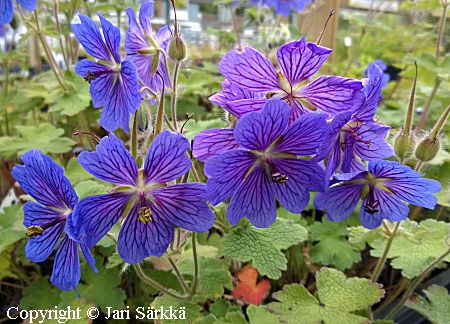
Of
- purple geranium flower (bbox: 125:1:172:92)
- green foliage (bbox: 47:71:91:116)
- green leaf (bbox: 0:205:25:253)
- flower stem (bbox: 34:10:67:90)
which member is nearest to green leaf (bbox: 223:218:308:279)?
purple geranium flower (bbox: 125:1:172:92)

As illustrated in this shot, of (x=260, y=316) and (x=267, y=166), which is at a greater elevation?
(x=267, y=166)

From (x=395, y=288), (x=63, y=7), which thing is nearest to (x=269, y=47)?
(x=63, y=7)

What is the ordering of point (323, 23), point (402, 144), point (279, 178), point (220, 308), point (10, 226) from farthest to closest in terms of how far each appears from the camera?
point (323, 23), point (10, 226), point (220, 308), point (402, 144), point (279, 178)

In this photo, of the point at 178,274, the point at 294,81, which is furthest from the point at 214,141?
the point at 178,274

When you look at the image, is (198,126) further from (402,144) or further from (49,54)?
(49,54)

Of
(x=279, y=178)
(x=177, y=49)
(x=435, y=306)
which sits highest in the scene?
(x=177, y=49)

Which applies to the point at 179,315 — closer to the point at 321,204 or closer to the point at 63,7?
the point at 321,204

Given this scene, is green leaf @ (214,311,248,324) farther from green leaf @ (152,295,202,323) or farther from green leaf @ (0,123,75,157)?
green leaf @ (0,123,75,157)
